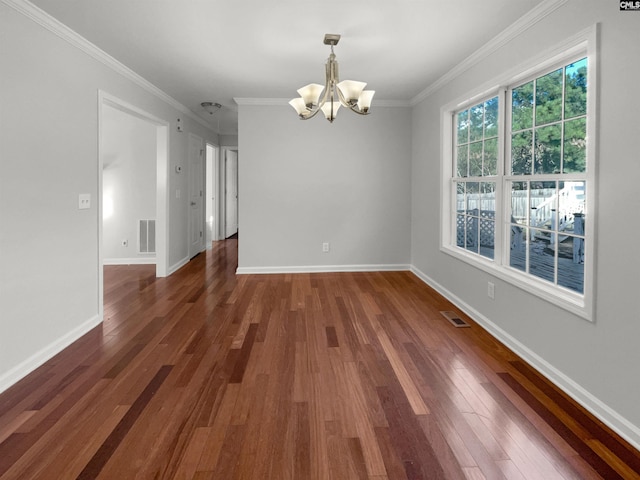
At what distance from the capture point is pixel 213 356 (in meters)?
2.76

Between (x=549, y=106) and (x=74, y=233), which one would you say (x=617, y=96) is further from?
(x=74, y=233)

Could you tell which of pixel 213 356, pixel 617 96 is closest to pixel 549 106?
pixel 617 96

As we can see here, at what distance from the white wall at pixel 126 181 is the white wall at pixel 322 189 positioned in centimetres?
164

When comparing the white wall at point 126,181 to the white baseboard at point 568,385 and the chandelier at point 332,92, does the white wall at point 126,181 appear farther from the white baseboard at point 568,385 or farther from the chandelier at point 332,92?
the white baseboard at point 568,385

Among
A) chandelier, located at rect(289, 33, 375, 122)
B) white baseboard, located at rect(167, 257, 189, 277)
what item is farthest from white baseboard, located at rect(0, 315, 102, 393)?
chandelier, located at rect(289, 33, 375, 122)

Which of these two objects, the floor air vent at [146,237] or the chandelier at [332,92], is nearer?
the chandelier at [332,92]

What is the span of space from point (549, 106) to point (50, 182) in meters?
3.59

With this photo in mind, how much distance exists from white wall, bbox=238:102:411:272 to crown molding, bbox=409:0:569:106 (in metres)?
1.29

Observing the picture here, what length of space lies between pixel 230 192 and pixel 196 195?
283 centimetres

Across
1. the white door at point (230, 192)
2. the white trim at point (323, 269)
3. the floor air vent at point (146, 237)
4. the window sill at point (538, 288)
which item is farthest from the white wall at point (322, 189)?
the white door at point (230, 192)

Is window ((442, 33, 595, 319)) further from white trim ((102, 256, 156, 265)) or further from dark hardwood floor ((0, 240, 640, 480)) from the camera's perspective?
white trim ((102, 256, 156, 265))

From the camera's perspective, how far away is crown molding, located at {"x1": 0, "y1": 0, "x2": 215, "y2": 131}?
→ 8.08ft

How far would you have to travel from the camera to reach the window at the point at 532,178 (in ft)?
7.83

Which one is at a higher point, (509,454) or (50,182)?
(50,182)
